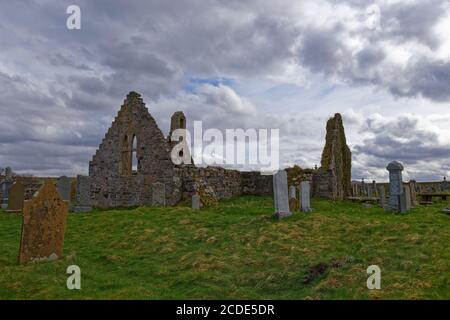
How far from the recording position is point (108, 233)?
39.1ft

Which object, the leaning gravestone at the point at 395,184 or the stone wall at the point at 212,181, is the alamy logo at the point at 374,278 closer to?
the leaning gravestone at the point at 395,184

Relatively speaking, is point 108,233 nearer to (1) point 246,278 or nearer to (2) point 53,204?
(2) point 53,204

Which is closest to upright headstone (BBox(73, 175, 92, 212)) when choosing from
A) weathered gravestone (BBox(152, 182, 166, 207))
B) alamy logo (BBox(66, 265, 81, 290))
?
weathered gravestone (BBox(152, 182, 166, 207))

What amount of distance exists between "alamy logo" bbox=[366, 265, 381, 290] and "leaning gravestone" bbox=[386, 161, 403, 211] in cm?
922

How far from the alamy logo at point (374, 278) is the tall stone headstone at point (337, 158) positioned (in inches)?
742

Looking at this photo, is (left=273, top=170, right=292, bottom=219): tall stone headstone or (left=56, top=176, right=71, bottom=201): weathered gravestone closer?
(left=273, top=170, right=292, bottom=219): tall stone headstone

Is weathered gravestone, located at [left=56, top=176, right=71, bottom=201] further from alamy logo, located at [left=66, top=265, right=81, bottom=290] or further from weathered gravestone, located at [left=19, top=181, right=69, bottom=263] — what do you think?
alamy logo, located at [left=66, top=265, right=81, bottom=290]

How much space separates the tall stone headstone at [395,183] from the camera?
15680 mm

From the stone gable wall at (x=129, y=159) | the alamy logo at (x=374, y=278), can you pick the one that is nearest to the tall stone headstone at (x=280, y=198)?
the alamy logo at (x=374, y=278)

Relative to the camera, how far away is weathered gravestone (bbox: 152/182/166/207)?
1797 cm

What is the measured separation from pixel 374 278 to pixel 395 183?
1045 centimetres

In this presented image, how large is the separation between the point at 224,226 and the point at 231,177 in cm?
1417
